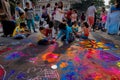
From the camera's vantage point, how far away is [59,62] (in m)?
5.22

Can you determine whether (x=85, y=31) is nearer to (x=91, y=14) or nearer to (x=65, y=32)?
(x=65, y=32)

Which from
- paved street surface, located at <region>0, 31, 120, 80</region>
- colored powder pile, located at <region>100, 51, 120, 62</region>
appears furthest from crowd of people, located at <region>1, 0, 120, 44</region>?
colored powder pile, located at <region>100, 51, 120, 62</region>

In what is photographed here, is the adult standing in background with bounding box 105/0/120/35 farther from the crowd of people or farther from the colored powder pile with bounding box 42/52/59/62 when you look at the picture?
the colored powder pile with bounding box 42/52/59/62

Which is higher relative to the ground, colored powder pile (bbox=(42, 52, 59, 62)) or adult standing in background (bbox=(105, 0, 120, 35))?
adult standing in background (bbox=(105, 0, 120, 35))

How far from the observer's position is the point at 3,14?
912cm

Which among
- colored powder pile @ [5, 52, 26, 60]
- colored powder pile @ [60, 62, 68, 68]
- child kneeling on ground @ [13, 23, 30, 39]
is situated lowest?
colored powder pile @ [60, 62, 68, 68]

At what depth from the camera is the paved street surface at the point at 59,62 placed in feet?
14.3

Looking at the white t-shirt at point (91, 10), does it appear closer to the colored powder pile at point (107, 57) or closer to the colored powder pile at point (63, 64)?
the colored powder pile at point (107, 57)

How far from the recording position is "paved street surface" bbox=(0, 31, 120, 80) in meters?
4.36

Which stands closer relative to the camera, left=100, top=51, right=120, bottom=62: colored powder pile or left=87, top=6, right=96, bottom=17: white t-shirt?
left=100, top=51, right=120, bottom=62: colored powder pile

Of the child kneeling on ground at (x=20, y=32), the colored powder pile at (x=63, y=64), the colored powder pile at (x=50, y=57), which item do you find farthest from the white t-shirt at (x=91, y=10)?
the colored powder pile at (x=63, y=64)

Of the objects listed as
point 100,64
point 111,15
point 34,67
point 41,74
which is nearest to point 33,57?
point 34,67

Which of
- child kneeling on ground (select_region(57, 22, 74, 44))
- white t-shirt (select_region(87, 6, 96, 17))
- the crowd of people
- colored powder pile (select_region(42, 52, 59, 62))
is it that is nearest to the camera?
colored powder pile (select_region(42, 52, 59, 62))

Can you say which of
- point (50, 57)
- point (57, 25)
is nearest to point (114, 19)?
point (57, 25)
